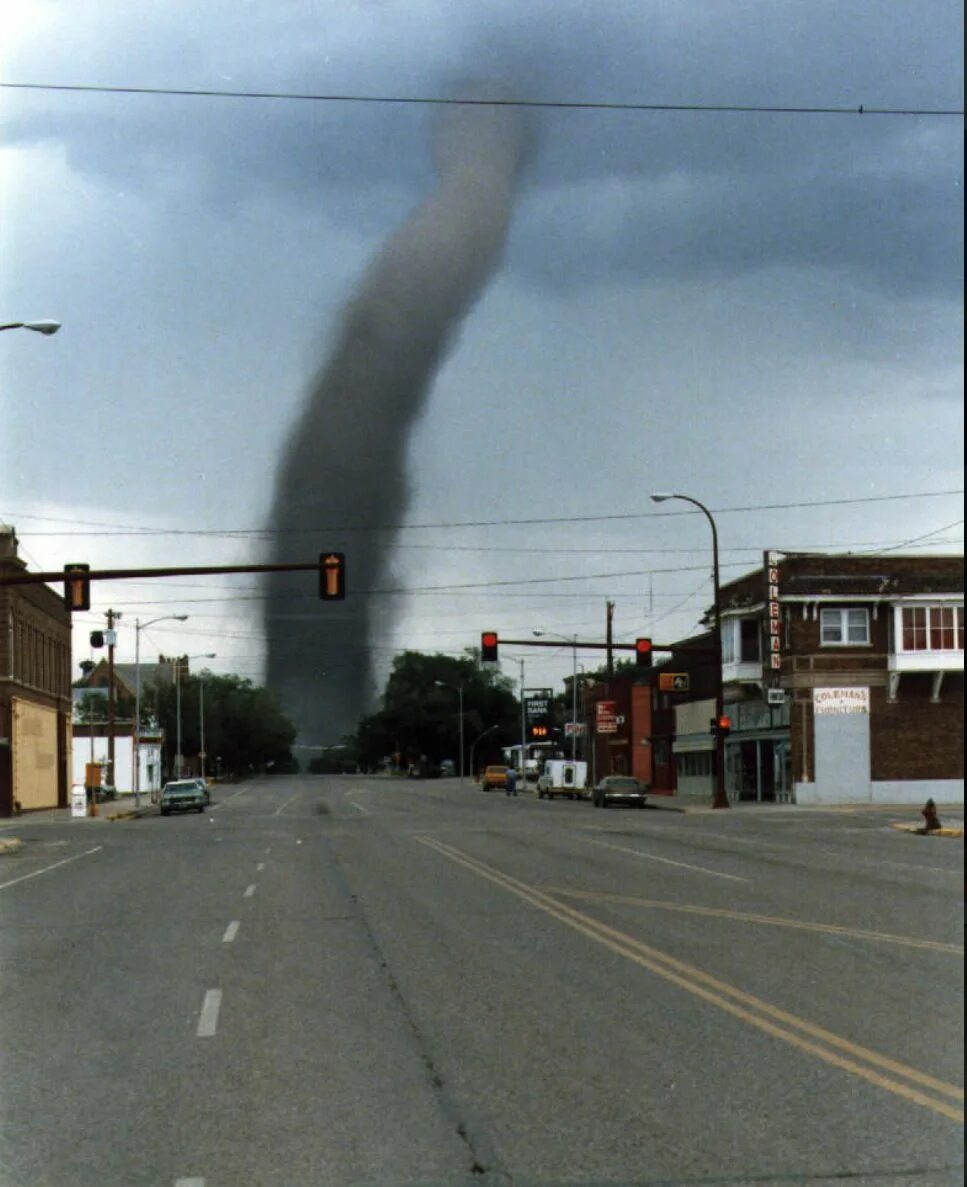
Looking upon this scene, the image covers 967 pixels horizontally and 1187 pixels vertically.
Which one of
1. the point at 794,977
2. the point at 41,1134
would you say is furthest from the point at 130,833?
the point at 41,1134

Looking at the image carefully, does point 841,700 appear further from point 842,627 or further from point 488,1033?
point 488,1033

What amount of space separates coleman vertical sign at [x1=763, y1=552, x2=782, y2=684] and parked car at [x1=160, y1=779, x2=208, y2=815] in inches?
1011

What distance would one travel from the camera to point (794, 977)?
42.9 feet

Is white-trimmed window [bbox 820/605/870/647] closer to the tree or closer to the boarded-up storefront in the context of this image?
the boarded-up storefront

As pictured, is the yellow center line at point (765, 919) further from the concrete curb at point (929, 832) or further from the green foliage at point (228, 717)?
the green foliage at point (228, 717)

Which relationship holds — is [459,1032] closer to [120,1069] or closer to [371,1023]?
[371,1023]

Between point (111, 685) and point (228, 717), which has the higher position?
point (111, 685)

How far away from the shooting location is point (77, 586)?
1288 inches

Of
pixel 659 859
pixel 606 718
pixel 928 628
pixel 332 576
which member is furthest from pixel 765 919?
pixel 606 718

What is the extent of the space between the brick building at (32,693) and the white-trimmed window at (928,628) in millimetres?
36188

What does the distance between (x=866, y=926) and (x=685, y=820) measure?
1428 inches

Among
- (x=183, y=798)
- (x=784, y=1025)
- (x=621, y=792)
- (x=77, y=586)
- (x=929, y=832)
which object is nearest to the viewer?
(x=784, y=1025)

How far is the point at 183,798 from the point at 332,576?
40.6 meters

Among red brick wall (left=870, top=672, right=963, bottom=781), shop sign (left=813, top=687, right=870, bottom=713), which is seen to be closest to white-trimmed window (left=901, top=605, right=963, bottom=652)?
red brick wall (left=870, top=672, right=963, bottom=781)
